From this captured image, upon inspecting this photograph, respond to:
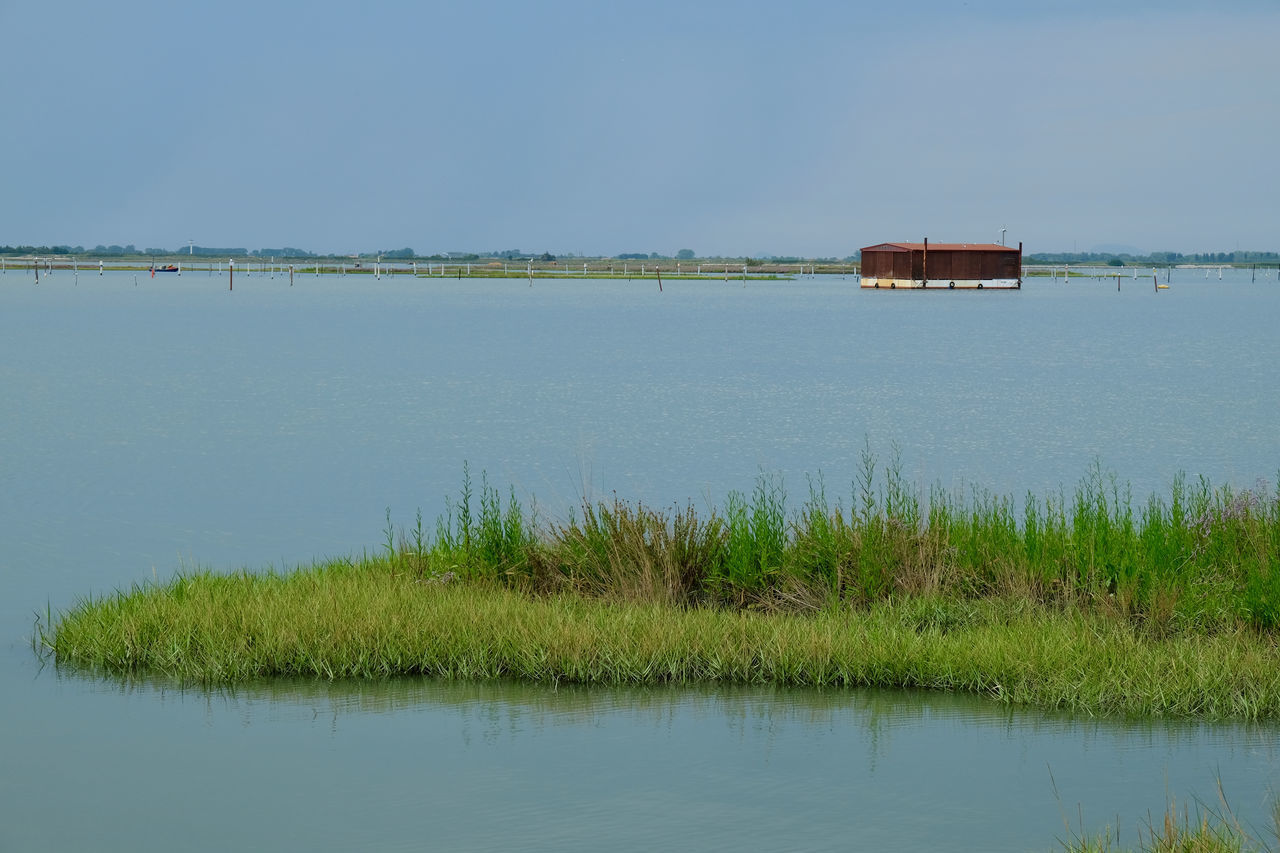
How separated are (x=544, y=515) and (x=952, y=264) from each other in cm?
12754

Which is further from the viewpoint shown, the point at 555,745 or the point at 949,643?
the point at 949,643

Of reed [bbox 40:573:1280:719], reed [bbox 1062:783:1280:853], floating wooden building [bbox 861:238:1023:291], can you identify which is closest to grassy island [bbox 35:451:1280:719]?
reed [bbox 40:573:1280:719]

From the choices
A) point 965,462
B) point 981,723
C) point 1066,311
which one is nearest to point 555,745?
point 981,723

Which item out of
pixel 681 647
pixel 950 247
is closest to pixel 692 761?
pixel 681 647

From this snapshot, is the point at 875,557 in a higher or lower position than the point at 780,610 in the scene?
higher

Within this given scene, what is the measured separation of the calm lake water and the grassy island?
10.9 inches

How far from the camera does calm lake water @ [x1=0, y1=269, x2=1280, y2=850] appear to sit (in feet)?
31.8

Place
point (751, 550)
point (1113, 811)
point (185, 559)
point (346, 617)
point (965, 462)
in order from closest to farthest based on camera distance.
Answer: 1. point (1113, 811)
2. point (346, 617)
3. point (751, 550)
4. point (185, 559)
5. point (965, 462)

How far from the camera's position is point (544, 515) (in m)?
15.1

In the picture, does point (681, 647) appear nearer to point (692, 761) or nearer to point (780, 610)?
point (692, 761)

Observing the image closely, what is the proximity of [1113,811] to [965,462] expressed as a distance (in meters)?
23.5

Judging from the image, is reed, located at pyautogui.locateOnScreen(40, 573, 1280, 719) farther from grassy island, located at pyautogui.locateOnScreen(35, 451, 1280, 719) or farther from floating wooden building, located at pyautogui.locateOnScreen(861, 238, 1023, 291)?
floating wooden building, located at pyautogui.locateOnScreen(861, 238, 1023, 291)

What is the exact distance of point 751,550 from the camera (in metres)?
14.1

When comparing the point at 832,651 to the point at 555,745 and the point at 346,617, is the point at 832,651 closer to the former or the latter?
the point at 555,745
